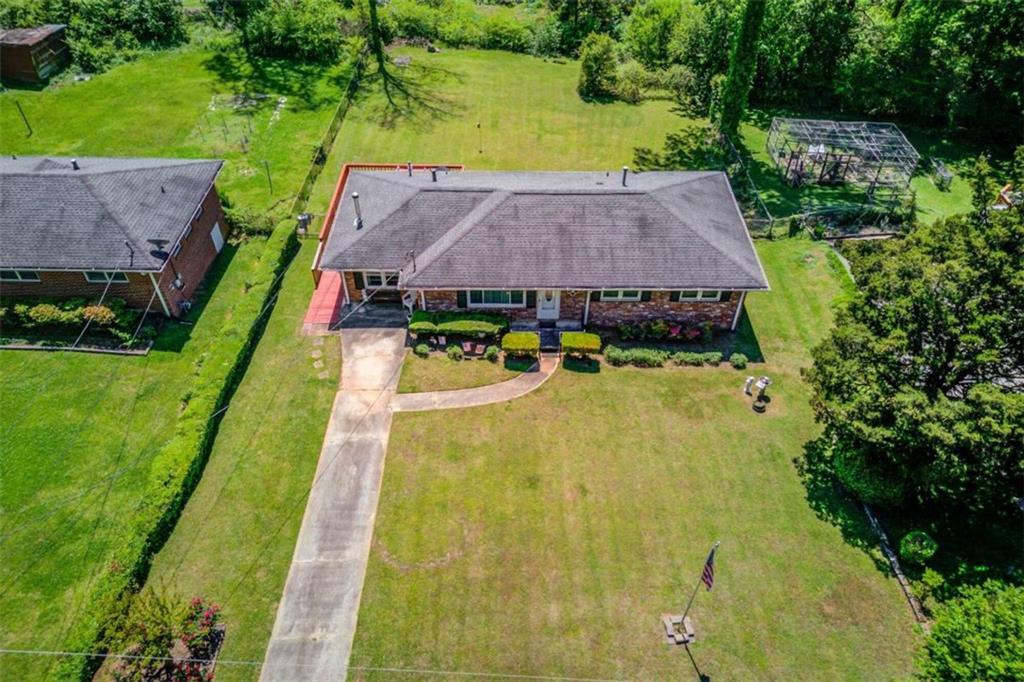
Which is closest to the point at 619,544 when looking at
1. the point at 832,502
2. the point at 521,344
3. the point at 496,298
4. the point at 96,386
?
the point at 832,502

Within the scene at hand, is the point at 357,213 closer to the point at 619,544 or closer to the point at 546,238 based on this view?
the point at 546,238

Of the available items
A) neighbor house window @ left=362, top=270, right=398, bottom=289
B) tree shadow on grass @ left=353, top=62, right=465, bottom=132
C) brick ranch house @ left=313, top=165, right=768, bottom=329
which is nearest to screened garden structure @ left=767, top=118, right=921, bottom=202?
brick ranch house @ left=313, top=165, right=768, bottom=329

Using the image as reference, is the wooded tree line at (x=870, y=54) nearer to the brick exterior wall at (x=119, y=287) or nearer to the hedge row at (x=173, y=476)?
the hedge row at (x=173, y=476)

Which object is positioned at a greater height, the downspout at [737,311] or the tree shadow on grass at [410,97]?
the tree shadow on grass at [410,97]

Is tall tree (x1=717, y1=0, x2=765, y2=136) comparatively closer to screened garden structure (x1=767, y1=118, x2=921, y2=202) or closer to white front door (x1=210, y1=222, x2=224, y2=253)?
screened garden structure (x1=767, y1=118, x2=921, y2=202)

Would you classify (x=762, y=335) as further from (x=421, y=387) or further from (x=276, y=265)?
(x=276, y=265)

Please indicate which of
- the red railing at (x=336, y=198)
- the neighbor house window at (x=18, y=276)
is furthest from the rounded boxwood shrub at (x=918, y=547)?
the neighbor house window at (x=18, y=276)

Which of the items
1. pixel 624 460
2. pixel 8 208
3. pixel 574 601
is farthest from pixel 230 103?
pixel 574 601

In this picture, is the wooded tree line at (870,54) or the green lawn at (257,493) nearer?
the green lawn at (257,493)
